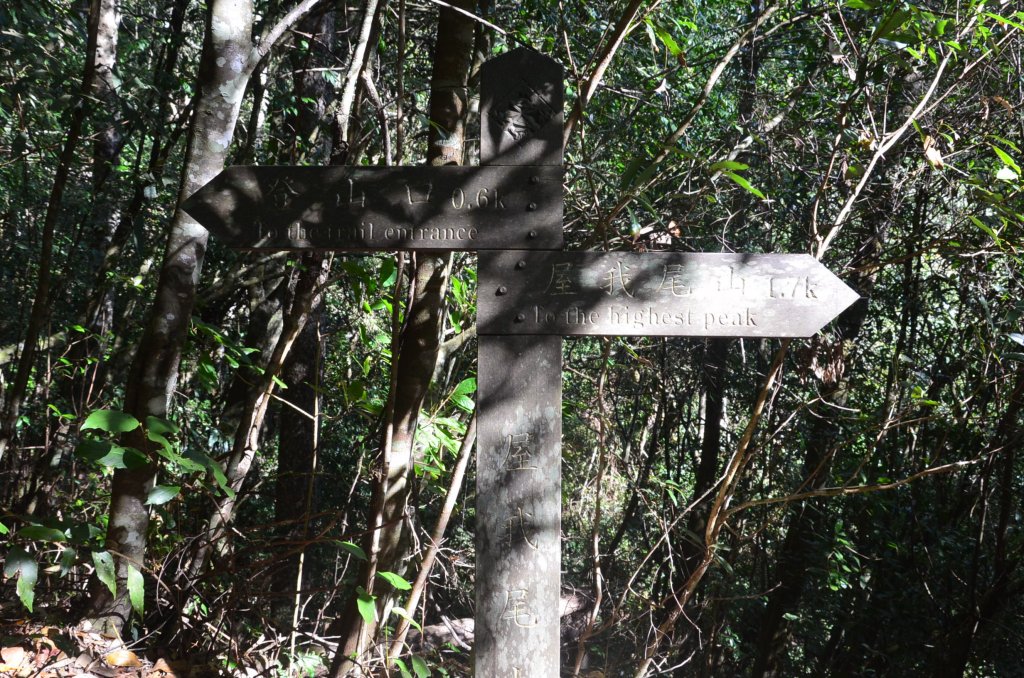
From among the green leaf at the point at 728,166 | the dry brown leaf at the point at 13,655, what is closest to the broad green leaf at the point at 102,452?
the dry brown leaf at the point at 13,655

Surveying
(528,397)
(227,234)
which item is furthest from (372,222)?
(528,397)

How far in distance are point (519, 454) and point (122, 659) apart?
1415 mm

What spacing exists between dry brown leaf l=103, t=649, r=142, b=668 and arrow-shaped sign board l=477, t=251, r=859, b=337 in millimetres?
1524

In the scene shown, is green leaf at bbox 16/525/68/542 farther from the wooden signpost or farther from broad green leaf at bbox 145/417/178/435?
the wooden signpost

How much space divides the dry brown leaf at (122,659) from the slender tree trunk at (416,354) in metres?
0.62

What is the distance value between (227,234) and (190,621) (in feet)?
4.88

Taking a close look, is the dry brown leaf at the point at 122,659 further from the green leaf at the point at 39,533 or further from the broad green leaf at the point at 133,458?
the broad green leaf at the point at 133,458

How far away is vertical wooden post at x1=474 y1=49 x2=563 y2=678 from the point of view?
208 centimetres

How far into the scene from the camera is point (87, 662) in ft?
7.59

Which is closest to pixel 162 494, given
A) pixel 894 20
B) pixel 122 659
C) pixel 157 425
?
pixel 157 425

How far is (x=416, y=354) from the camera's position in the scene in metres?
2.70

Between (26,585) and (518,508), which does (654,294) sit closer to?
(518,508)

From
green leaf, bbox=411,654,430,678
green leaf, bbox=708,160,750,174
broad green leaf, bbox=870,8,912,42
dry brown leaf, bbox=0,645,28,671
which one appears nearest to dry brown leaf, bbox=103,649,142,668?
dry brown leaf, bbox=0,645,28,671

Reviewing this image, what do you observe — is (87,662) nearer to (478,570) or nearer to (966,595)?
(478,570)
